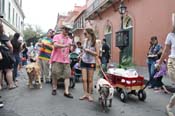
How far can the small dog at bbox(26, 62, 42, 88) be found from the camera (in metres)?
8.66

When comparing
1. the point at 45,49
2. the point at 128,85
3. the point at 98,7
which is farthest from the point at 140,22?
the point at 128,85

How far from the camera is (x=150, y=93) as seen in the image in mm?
9148

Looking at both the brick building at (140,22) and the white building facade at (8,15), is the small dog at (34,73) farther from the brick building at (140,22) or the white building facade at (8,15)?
the white building facade at (8,15)

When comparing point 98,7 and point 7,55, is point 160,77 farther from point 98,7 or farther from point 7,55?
point 98,7

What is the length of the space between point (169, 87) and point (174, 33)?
4.25 m

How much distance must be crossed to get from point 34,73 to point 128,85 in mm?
2857

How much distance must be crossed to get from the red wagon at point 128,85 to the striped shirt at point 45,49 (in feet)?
8.99

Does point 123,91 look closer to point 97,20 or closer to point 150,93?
point 150,93

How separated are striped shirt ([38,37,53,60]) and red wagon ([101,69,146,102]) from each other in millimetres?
2740

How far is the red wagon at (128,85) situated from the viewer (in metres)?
7.55

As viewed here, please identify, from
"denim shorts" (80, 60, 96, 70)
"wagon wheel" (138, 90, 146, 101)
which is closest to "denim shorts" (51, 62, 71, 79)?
"denim shorts" (80, 60, 96, 70)

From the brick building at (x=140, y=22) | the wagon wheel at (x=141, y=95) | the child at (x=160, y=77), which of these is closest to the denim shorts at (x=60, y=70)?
the wagon wheel at (x=141, y=95)

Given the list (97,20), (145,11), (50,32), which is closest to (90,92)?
(50,32)

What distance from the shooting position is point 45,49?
9.83 metres
